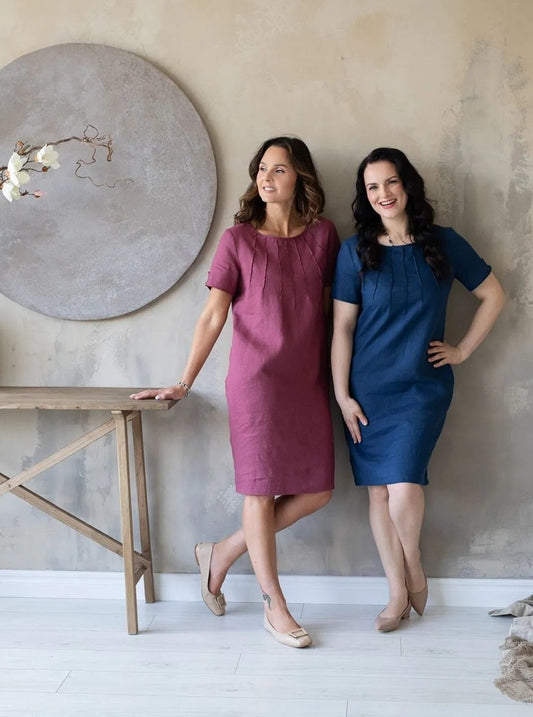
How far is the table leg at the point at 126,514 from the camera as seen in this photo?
2.97 meters

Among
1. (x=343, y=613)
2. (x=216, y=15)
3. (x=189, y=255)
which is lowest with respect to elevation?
(x=343, y=613)

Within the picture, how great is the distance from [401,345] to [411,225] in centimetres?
41

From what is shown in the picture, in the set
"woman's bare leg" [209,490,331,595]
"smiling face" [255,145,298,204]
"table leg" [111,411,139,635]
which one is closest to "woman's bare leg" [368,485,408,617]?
"woman's bare leg" [209,490,331,595]

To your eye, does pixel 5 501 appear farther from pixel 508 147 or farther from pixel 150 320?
pixel 508 147

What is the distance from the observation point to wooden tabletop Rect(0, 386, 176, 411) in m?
2.92

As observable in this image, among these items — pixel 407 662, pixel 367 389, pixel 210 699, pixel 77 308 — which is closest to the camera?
pixel 210 699

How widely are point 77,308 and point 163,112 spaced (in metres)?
0.77

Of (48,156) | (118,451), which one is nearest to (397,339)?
(118,451)

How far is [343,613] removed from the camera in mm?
3211

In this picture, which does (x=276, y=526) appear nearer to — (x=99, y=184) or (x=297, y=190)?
(x=297, y=190)

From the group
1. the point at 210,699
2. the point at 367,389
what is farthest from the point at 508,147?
the point at 210,699

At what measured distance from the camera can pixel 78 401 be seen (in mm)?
2938

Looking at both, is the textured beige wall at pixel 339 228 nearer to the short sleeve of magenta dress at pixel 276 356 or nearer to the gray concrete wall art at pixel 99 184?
the gray concrete wall art at pixel 99 184

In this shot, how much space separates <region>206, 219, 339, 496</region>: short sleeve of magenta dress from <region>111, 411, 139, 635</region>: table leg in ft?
1.23
